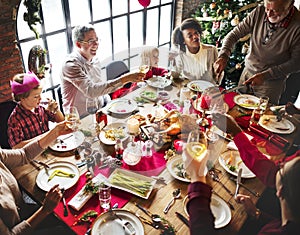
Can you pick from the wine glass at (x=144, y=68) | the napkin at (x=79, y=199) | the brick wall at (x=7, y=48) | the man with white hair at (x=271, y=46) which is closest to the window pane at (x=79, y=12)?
the brick wall at (x=7, y=48)

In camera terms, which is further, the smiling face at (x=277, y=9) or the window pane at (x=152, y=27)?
the window pane at (x=152, y=27)

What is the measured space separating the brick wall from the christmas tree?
2301 mm

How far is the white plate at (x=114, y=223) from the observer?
113cm

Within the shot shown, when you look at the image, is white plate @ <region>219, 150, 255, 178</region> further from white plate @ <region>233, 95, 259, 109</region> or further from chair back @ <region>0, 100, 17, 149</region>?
chair back @ <region>0, 100, 17, 149</region>

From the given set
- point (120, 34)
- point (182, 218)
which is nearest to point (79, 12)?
point (120, 34)

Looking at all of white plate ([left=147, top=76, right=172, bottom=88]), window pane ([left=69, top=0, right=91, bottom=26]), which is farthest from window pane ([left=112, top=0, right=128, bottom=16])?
white plate ([left=147, top=76, right=172, bottom=88])

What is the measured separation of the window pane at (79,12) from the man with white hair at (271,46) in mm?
1850

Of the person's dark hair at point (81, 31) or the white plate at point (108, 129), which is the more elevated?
the person's dark hair at point (81, 31)

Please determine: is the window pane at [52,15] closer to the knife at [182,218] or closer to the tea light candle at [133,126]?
the tea light candle at [133,126]

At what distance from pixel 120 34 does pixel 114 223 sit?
3317mm

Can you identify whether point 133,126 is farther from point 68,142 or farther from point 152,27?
point 152,27

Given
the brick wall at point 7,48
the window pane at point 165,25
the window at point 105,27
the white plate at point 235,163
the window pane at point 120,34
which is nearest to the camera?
the white plate at point 235,163

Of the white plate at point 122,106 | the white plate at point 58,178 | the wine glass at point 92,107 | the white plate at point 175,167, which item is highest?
the wine glass at point 92,107

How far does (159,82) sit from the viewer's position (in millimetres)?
2334
